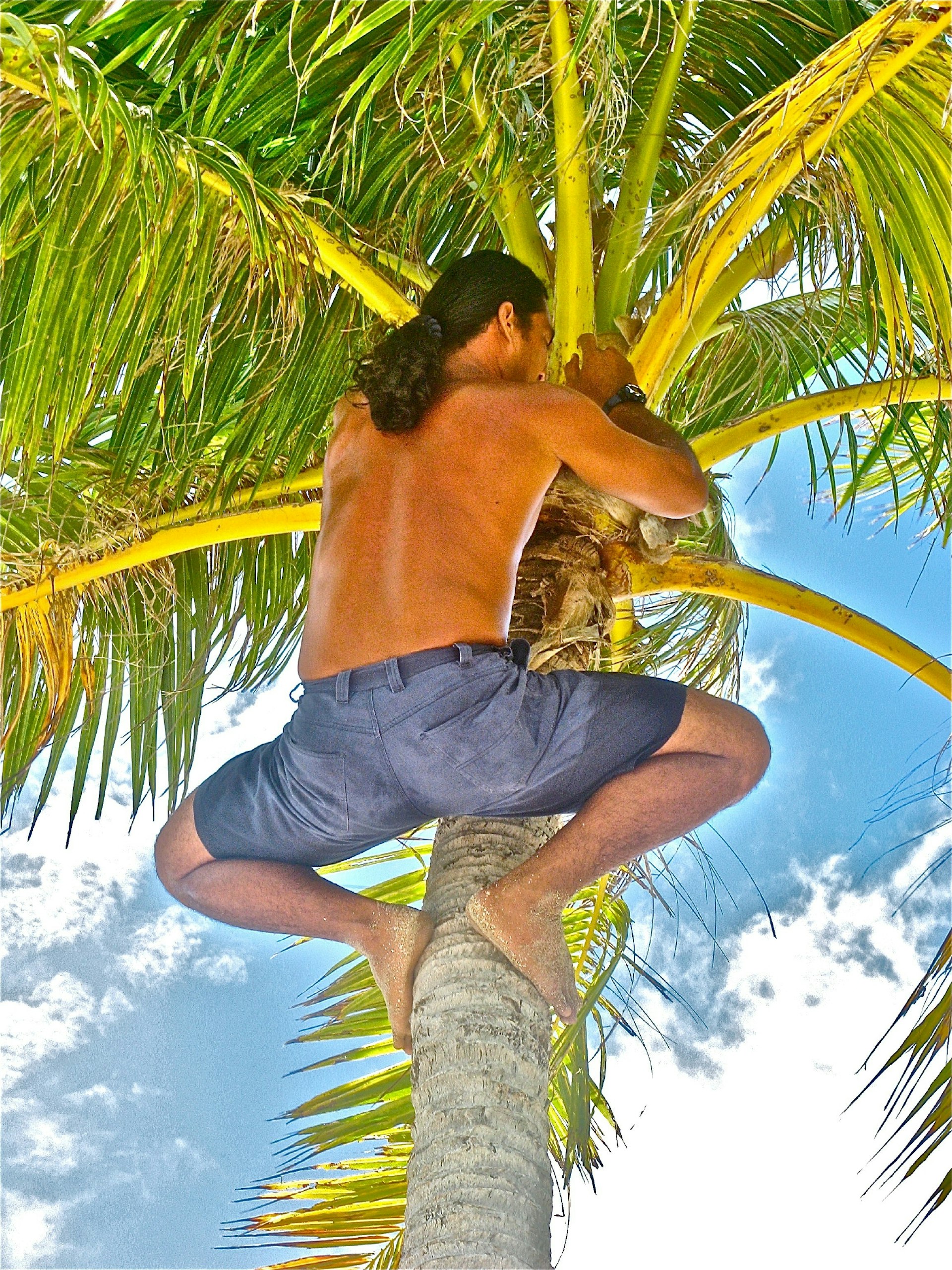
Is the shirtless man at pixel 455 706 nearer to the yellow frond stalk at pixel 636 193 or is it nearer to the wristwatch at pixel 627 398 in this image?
the wristwatch at pixel 627 398

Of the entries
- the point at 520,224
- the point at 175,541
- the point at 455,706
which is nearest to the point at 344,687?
the point at 455,706

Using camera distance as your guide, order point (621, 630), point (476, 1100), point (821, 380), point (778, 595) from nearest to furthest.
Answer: point (476, 1100)
point (778, 595)
point (621, 630)
point (821, 380)

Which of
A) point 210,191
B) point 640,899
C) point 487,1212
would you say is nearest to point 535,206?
point 210,191

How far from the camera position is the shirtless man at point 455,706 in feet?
7.98

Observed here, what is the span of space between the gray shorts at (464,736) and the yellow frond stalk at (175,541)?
2.87ft

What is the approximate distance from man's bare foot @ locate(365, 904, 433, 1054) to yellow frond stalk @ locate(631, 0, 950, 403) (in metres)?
1.32

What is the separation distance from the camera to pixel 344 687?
2.47 m

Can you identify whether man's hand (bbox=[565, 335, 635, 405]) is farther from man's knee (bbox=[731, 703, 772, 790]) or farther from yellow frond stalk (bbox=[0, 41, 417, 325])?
man's knee (bbox=[731, 703, 772, 790])

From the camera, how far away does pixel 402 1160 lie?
366 cm

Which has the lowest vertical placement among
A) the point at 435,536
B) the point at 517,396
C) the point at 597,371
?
the point at 435,536

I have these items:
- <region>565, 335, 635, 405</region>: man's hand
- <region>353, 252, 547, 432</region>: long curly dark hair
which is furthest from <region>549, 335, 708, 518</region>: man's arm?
<region>353, 252, 547, 432</region>: long curly dark hair

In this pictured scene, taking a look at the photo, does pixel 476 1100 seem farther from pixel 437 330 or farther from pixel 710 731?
pixel 437 330

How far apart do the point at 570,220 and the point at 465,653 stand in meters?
1.19

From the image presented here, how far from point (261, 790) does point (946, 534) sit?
1853mm
